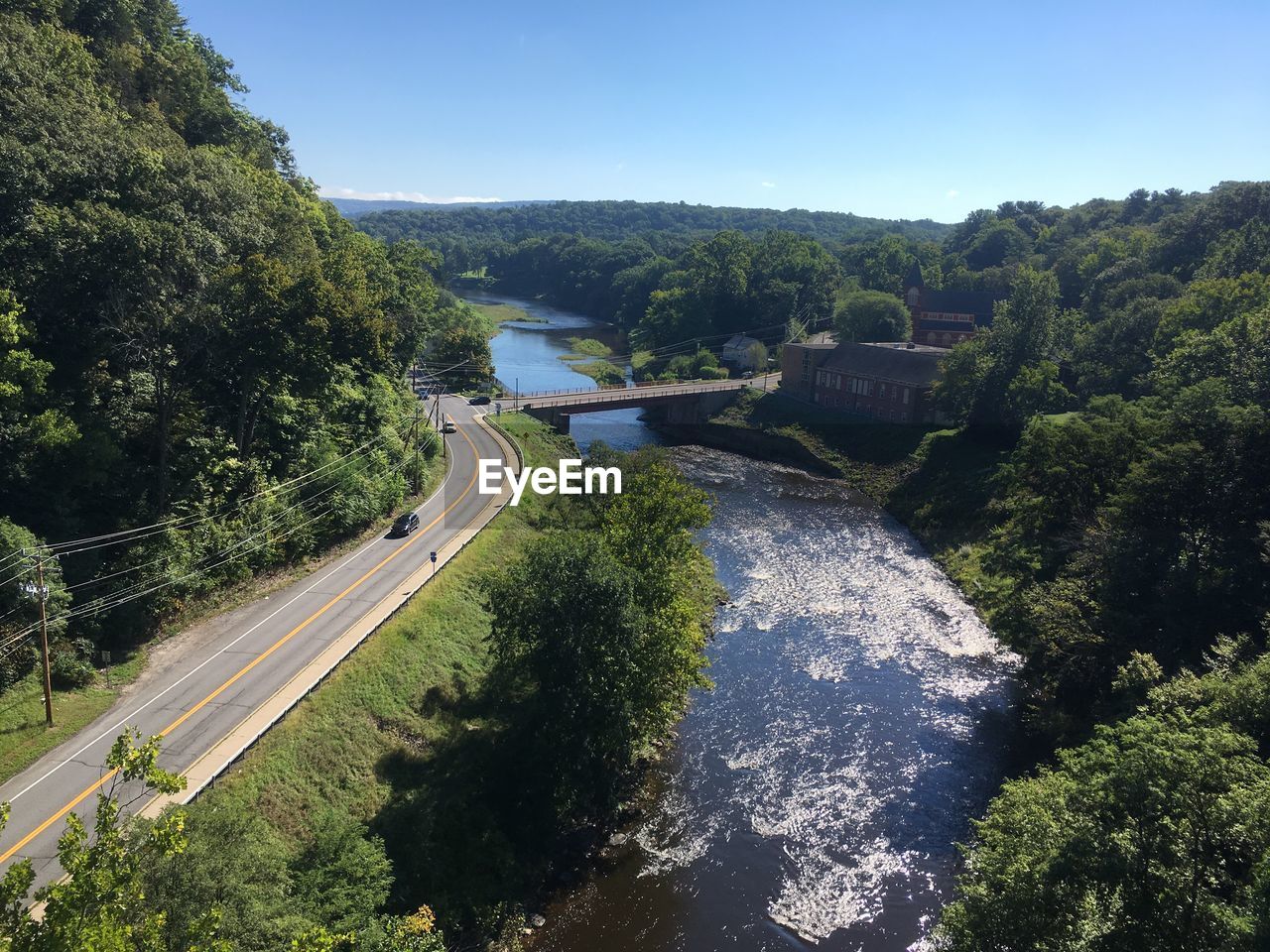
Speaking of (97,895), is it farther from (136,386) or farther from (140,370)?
(140,370)

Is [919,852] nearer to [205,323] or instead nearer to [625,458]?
[625,458]

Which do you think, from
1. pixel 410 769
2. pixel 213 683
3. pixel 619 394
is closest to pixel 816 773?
pixel 410 769

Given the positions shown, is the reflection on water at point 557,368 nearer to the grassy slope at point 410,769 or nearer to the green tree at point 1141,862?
the grassy slope at point 410,769

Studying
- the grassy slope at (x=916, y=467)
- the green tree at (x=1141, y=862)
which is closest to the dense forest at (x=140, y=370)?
the green tree at (x=1141, y=862)

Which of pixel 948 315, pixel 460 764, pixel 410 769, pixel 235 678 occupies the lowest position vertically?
pixel 460 764

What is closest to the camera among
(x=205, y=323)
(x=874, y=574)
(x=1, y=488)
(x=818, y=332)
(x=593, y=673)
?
(x=593, y=673)

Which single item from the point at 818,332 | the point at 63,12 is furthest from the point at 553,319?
the point at 63,12
